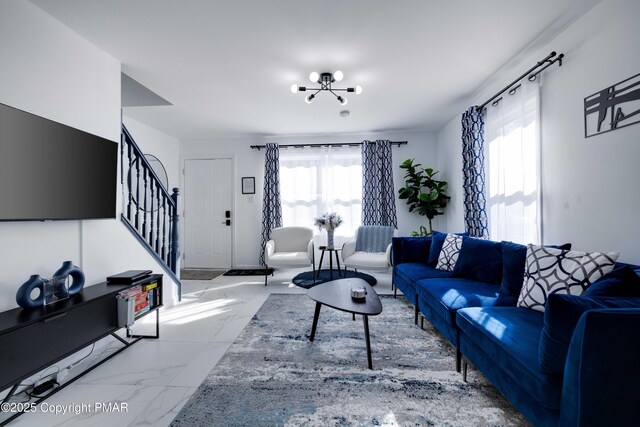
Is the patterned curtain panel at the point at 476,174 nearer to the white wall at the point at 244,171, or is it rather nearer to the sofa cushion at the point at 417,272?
the sofa cushion at the point at 417,272

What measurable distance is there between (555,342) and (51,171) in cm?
294

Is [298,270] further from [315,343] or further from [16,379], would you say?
[16,379]

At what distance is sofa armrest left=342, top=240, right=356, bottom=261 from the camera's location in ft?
13.6

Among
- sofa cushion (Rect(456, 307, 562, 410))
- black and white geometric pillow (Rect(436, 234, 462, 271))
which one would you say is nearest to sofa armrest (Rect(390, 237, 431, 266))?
black and white geometric pillow (Rect(436, 234, 462, 271))

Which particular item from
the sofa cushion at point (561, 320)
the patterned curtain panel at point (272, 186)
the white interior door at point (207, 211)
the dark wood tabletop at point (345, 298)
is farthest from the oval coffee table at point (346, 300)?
the white interior door at point (207, 211)

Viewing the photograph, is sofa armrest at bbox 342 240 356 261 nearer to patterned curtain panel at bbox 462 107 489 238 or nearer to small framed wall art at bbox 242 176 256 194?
patterned curtain panel at bbox 462 107 489 238

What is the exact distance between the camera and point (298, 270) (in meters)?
5.00

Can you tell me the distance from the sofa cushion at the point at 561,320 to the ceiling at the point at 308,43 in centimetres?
197

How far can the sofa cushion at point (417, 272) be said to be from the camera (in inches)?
105

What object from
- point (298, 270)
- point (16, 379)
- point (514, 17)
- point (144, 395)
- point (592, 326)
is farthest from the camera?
point (298, 270)

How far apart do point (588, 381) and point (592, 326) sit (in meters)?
0.19

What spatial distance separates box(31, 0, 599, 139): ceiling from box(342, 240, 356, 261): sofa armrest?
79.5 inches

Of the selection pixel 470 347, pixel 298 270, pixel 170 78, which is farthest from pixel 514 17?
pixel 298 270

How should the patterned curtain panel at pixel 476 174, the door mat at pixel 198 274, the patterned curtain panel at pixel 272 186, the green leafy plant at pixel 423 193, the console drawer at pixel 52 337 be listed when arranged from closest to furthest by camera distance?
the console drawer at pixel 52 337 < the patterned curtain panel at pixel 476 174 < the green leafy plant at pixel 423 193 < the door mat at pixel 198 274 < the patterned curtain panel at pixel 272 186
